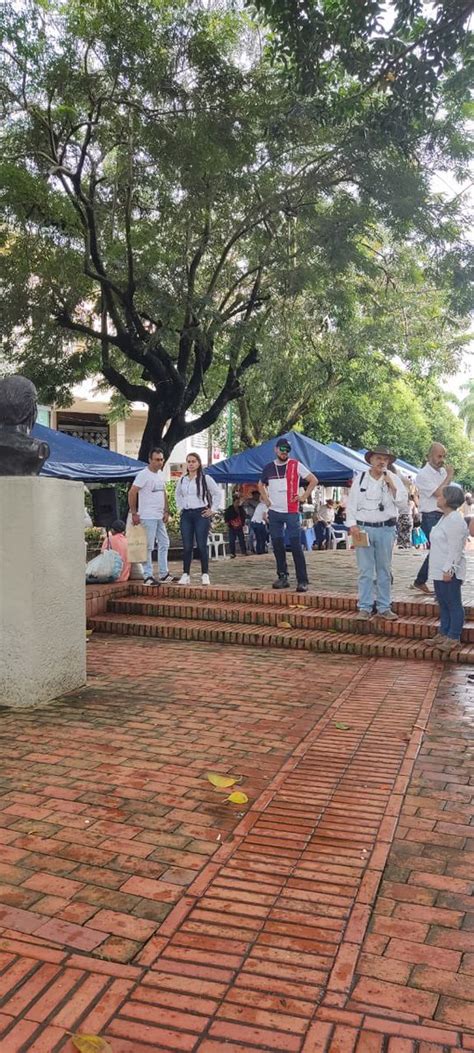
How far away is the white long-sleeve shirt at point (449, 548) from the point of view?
6059mm

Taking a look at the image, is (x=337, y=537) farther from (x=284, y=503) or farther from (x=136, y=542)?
(x=136, y=542)

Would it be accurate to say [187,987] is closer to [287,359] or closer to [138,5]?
[138,5]

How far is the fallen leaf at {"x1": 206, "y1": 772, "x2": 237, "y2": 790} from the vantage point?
11.9 ft

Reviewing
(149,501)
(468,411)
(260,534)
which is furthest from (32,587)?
(468,411)

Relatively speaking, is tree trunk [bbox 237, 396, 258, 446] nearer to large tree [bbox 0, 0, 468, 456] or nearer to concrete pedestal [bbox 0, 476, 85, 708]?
large tree [bbox 0, 0, 468, 456]

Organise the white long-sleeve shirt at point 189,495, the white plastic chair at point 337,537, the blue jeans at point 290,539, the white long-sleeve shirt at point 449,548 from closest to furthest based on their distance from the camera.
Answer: the white long-sleeve shirt at point 449,548 < the blue jeans at point 290,539 < the white long-sleeve shirt at point 189,495 < the white plastic chair at point 337,537

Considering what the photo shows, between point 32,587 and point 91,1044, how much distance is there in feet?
10.6

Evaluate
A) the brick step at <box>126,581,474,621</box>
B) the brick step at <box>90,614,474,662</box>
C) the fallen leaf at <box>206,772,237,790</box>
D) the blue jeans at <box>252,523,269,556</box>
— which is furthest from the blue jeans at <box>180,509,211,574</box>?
the blue jeans at <box>252,523,269,556</box>

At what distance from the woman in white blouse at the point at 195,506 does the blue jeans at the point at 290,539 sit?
0.72 meters

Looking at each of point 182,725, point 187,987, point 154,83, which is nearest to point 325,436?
point 154,83

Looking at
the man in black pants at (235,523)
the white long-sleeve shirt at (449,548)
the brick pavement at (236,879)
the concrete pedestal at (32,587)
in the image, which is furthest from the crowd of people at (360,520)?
the man in black pants at (235,523)

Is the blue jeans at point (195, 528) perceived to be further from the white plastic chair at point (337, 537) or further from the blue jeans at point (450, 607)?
the white plastic chair at point (337, 537)

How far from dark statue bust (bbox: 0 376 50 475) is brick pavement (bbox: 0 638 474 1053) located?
1586mm

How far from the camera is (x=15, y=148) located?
38.5ft
